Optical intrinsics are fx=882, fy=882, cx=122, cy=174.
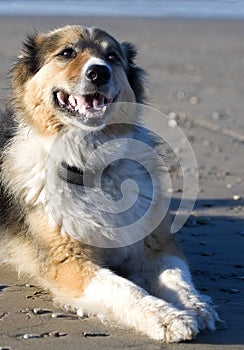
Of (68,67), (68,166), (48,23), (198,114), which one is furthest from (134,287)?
(48,23)

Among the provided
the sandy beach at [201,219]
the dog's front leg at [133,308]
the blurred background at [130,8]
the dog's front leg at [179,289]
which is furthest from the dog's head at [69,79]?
the blurred background at [130,8]

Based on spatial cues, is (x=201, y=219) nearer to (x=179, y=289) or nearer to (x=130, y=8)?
(x=179, y=289)

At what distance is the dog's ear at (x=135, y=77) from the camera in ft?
21.3

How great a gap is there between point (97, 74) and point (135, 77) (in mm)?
709

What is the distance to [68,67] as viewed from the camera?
6035 millimetres

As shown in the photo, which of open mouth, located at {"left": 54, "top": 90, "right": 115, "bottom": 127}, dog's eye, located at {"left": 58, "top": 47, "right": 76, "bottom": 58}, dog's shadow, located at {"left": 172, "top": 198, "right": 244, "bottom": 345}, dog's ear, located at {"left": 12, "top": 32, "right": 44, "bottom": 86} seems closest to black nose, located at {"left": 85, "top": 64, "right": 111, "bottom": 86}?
open mouth, located at {"left": 54, "top": 90, "right": 115, "bottom": 127}

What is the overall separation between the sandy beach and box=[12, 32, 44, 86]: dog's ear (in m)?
0.35

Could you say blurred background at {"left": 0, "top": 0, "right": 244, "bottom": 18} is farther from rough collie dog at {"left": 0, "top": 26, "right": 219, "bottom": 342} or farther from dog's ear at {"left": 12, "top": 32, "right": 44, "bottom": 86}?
rough collie dog at {"left": 0, "top": 26, "right": 219, "bottom": 342}

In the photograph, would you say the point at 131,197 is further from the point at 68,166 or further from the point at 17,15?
the point at 17,15

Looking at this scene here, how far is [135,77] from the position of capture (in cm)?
653

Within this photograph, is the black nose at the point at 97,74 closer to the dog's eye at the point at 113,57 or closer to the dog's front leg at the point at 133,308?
the dog's eye at the point at 113,57

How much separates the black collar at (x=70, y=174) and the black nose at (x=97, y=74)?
613 millimetres

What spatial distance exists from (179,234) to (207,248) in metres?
0.39

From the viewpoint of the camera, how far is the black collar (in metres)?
6.00
